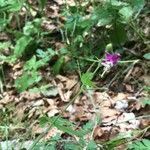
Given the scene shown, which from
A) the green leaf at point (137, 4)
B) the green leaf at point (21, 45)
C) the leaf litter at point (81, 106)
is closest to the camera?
the leaf litter at point (81, 106)

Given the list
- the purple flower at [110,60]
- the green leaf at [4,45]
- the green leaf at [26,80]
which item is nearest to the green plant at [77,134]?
the purple flower at [110,60]

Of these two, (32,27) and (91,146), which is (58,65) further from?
(91,146)

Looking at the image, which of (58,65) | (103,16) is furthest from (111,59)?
(58,65)

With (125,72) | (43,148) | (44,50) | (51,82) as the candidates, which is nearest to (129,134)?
(43,148)

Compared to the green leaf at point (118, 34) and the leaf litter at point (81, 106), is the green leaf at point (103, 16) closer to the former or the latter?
the green leaf at point (118, 34)

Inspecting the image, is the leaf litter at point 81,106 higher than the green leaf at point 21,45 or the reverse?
the reverse

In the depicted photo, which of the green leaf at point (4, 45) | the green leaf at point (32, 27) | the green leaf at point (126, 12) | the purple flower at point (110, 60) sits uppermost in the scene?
the purple flower at point (110, 60)

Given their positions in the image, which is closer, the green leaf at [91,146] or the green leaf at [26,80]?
the green leaf at [91,146]

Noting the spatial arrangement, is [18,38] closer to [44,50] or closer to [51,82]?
[44,50]
